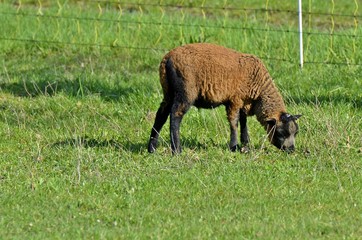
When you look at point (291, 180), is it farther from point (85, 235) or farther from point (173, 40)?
point (173, 40)

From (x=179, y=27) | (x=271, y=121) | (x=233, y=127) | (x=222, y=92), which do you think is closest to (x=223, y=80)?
(x=222, y=92)

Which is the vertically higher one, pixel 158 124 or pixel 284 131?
pixel 158 124

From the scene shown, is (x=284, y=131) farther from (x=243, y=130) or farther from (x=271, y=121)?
(x=243, y=130)

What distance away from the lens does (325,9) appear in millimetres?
15078

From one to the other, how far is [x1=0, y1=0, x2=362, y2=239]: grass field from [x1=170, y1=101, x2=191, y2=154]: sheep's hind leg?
4.1 inches

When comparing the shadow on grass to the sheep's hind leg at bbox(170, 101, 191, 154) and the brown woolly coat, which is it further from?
the brown woolly coat

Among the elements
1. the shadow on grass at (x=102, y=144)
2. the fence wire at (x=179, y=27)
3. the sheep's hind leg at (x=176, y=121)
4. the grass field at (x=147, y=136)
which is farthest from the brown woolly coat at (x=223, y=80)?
the fence wire at (x=179, y=27)

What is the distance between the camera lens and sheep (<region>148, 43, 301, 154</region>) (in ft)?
29.9

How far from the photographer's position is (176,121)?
30.2ft

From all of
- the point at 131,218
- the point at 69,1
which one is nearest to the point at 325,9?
the point at 69,1

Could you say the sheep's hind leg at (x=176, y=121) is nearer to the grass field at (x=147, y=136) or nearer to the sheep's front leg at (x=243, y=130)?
the grass field at (x=147, y=136)

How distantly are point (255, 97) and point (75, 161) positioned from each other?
1940 millimetres

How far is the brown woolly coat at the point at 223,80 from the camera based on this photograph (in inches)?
360

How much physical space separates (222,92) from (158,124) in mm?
707
